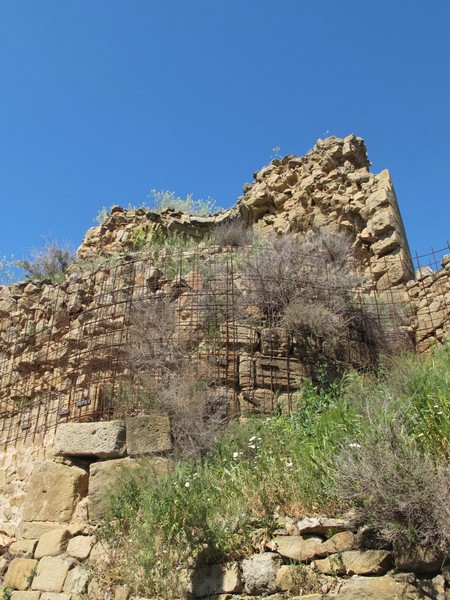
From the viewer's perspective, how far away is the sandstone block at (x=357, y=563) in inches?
143

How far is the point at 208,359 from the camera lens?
21.7 feet

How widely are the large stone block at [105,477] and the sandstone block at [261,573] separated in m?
1.49

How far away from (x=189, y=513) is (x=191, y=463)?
842mm

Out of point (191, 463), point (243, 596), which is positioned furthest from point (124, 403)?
point (243, 596)

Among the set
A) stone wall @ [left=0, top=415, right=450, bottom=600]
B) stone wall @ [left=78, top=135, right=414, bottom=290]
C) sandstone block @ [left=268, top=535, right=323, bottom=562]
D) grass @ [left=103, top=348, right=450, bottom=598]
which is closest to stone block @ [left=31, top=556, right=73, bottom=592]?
stone wall @ [left=0, top=415, right=450, bottom=600]

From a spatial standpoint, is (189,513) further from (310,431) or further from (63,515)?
(63,515)

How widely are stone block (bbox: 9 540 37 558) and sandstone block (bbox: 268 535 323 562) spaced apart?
2.71 meters

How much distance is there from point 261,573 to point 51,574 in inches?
88.4

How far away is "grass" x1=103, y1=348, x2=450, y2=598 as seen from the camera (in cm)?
382

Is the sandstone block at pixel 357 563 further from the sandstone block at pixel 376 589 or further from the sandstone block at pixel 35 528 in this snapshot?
the sandstone block at pixel 35 528

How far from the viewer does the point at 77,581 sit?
491 cm

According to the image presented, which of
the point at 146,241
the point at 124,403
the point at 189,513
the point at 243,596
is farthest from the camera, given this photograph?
the point at 146,241

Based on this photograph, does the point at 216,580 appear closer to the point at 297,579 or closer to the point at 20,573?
the point at 297,579

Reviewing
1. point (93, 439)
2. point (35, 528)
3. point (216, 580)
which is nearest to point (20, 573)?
point (35, 528)
